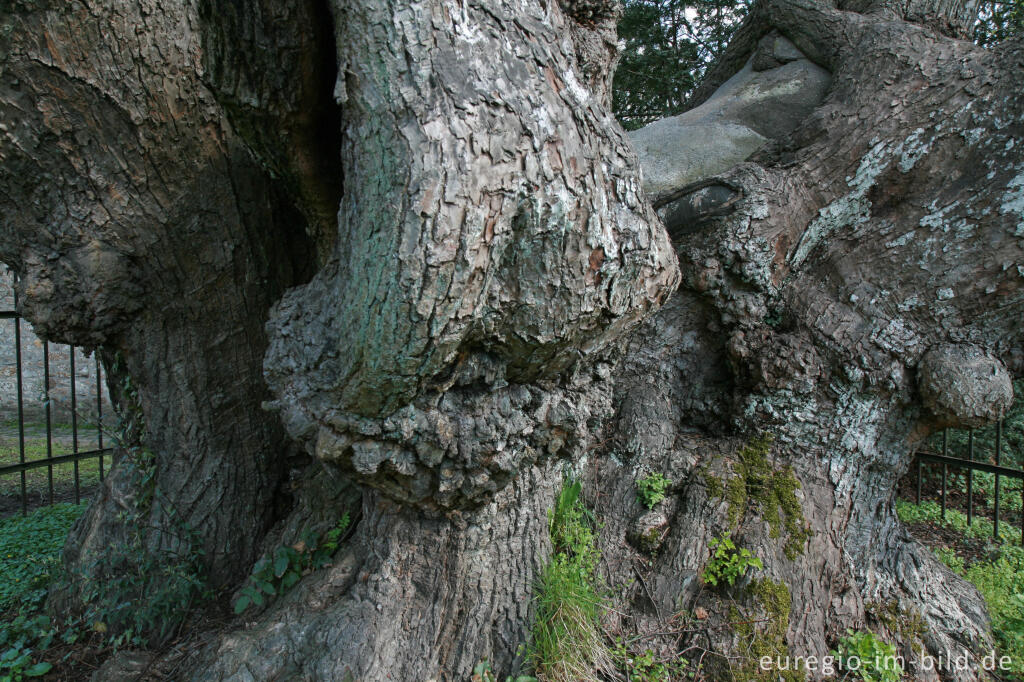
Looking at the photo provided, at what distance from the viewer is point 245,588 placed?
8.86 ft

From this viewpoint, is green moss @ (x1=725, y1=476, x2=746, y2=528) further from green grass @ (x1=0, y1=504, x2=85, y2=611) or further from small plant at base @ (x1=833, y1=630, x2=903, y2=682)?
green grass @ (x1=0, y1=504, x2=85, y2=611)

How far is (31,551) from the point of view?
3.89m

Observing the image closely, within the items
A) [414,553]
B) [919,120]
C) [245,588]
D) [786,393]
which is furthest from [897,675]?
[245,588]

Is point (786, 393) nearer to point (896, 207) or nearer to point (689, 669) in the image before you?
point (896, 207)

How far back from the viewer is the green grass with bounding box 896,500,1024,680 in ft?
10.1

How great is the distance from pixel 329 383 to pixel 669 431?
190cm

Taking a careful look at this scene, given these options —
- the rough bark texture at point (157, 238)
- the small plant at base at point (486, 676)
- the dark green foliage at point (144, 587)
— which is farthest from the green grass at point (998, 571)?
the dark green foliage at point (144, 587)

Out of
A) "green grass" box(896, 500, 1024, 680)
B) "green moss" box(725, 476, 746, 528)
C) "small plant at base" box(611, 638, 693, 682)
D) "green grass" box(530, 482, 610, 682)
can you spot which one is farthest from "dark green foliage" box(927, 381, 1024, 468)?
"green grass" box(530, 482, 610, 682)

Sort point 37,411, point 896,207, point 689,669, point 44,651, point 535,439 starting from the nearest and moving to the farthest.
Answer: point 535,439 → point 689,669 → point 44,651 → point 896,207 → point 37,411

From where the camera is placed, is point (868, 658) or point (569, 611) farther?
point (868, 658)

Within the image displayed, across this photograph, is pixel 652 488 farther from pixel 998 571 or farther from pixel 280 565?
pixel 998 571

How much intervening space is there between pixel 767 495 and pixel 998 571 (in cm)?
223

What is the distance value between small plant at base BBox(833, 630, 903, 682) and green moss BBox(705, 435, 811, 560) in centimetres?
45

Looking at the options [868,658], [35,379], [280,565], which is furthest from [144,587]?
[35,379]
